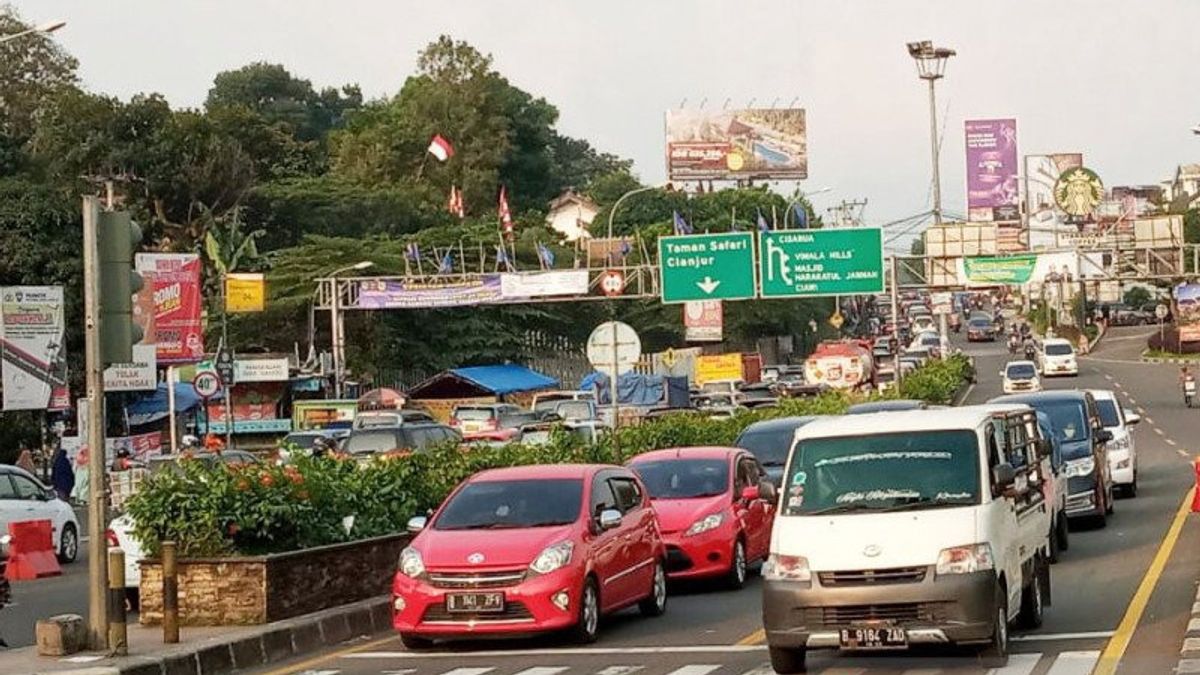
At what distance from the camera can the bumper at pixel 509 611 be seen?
16.7m

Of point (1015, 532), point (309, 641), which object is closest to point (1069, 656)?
point (1015, 532)

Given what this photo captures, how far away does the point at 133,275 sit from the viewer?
16.1 m

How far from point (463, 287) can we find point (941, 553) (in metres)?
46.4

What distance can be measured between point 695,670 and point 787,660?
1.06m

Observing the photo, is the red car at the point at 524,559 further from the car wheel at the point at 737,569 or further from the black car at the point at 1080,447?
the black car at the point at 1080,447

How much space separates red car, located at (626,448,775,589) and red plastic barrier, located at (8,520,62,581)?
25.4 ft

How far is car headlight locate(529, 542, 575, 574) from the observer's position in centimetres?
1680

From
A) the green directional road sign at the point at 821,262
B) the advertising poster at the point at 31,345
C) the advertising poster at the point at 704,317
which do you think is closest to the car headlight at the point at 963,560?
the advertising poster at the point at 31,345

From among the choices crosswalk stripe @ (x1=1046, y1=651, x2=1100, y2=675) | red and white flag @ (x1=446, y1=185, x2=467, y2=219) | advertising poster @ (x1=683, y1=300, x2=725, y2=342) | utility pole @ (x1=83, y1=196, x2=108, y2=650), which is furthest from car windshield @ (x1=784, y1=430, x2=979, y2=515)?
red and white flag @ (x1=446, y1=185, x2=467, y2=219)

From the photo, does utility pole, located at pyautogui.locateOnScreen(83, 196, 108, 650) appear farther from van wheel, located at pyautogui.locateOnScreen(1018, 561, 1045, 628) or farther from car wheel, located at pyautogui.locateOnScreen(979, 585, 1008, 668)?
van wheel, located at pyautogui.locateOnScreen(1018, 561, 1045, 628)

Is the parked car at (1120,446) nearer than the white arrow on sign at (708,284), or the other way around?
the parked car at (1120,446)

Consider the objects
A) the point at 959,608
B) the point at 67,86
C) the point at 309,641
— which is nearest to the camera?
the point at 959,608

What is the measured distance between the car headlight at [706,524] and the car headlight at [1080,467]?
21.2 feet

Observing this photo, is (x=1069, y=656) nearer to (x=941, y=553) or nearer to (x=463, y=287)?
(x=941, y=553)
